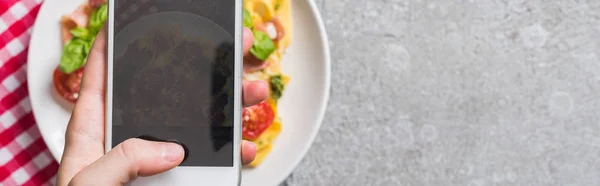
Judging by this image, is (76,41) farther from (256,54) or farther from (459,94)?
(459,94)

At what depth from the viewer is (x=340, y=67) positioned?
4.04ft

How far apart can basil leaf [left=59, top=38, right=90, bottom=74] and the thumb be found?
1.09ft

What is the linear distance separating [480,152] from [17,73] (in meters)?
0.81

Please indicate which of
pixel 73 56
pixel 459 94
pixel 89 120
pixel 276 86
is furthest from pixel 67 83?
pixel 459 94

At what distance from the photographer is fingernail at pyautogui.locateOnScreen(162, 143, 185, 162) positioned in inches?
31.9

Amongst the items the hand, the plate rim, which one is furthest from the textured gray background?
the hand

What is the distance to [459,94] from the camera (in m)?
1.25

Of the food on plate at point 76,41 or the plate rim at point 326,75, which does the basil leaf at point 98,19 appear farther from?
the plate rim at point 326,75

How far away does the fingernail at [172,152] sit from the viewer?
2.65 ft

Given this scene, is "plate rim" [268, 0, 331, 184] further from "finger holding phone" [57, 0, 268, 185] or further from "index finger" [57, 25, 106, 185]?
"index finger" [57, 25, 106, 185]

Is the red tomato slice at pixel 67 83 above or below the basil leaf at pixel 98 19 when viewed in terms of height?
below

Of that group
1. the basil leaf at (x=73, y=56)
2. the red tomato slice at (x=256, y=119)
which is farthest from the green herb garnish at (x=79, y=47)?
the red tomato slice at (x=256, y=119)

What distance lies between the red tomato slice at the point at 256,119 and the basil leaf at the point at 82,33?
275mm

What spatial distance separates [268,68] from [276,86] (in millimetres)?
33
